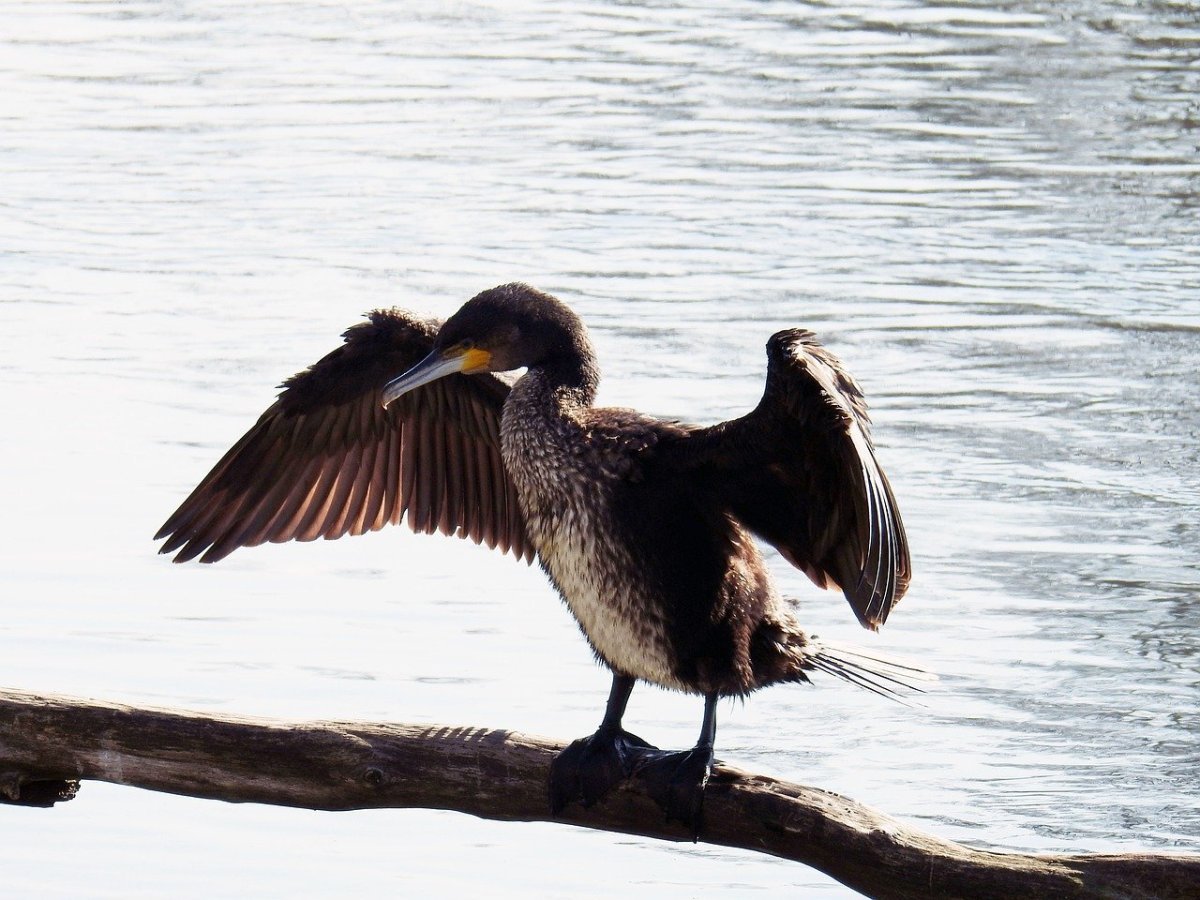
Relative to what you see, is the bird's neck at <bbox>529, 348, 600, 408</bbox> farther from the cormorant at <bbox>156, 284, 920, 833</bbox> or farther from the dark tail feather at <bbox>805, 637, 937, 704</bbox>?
the dark tail feather at <bbox>805, 637, 937, 704</bbox>

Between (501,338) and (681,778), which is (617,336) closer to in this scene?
(501,338)

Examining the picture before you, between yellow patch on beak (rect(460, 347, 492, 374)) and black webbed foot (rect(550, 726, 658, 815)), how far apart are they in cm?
83

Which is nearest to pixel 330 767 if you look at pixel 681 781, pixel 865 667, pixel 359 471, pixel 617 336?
pixel 681 781

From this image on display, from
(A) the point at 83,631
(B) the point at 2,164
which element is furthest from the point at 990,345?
(B) the point at 2,164

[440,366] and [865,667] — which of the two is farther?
[440,366]

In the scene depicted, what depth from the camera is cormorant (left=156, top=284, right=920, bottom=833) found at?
382cm

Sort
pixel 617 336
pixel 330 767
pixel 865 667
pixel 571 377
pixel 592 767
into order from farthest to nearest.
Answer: pixel 617 336, pixel 571 377, pixel 865 667, pixel 592 767, pixel 330 767

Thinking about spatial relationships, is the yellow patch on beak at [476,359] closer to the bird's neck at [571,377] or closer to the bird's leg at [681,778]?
the bird's neck at [571,377]

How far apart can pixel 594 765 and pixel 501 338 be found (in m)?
0.98

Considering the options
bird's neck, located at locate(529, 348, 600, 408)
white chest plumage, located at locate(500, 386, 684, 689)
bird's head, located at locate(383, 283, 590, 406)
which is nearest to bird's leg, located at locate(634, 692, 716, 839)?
white chest plumage, located at locate(500, 386, 684, 689)

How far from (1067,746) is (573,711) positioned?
130 cm

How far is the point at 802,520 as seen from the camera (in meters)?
4.06

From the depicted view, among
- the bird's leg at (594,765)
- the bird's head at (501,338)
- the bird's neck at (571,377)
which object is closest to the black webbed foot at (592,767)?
the bird's leg at (594,765)

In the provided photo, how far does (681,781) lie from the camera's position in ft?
12.5
